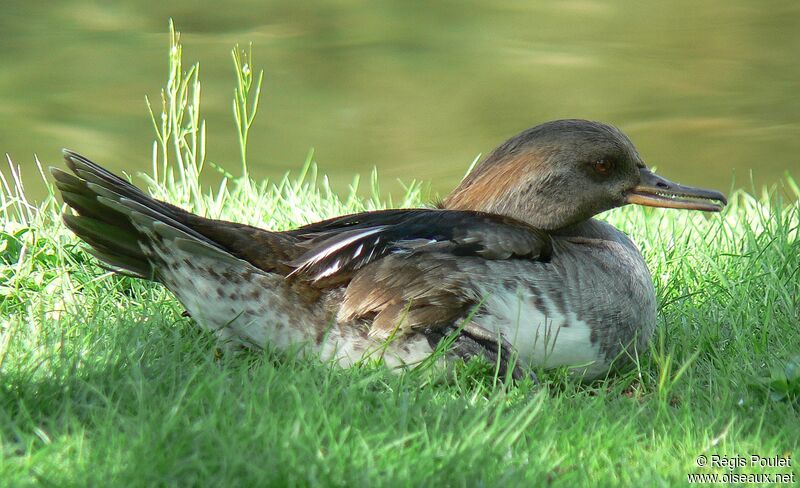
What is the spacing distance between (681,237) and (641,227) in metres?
0.25

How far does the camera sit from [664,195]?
4.19 metres

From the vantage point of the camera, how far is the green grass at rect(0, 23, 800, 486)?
2627 mm

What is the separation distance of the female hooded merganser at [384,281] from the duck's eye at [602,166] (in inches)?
13.5

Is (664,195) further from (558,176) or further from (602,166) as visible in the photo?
(558,176)

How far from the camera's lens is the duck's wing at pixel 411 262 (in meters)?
3.57

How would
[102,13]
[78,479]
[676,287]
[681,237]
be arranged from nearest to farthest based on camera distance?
[78,479], [676,287], [681,237], [102,13]

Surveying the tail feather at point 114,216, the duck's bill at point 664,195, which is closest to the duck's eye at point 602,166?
the duck's bill at point 664,195

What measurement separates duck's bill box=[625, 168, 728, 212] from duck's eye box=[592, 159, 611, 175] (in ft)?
0.50

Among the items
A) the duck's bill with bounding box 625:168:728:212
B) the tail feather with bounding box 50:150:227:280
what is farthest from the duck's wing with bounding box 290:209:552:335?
the duck's bill with bounding box 625:168:728:212

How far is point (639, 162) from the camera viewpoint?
417cm

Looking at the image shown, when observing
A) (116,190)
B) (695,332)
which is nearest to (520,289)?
(695,332)

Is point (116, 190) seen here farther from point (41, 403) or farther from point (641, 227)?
point (641, 227)

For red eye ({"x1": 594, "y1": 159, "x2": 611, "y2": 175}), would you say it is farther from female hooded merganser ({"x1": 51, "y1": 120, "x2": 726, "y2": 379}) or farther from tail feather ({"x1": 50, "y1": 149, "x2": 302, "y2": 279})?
tail feather ({"x1": 50, "y1": 149, "x2": 302, "y2": 279})

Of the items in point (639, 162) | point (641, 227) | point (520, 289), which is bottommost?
point (641, 227)
